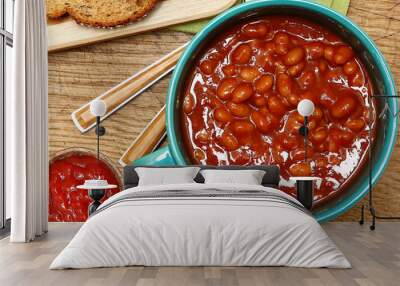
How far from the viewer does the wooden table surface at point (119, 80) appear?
5844 millimetres

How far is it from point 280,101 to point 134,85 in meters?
1.56

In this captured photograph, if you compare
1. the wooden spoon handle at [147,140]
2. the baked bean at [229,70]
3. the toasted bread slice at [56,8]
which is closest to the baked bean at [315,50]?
the baked bean at [229,70]

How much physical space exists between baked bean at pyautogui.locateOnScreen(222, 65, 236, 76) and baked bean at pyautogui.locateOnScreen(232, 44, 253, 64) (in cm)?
8

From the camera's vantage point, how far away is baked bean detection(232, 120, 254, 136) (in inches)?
218

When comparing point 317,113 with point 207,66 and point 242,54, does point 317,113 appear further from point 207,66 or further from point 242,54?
point 207,66

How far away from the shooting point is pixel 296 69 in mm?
5648

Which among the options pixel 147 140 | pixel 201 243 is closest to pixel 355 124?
pixel 147 140

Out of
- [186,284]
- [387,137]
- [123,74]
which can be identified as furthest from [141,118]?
[186,284]

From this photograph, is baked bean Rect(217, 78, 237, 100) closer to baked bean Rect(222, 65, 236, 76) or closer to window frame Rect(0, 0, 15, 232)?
baked bean Rect(222, 65, 236, 76)

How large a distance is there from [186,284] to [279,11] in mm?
3294

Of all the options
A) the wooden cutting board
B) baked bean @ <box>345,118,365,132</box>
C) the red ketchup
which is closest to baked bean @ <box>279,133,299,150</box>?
baked bean @ <box>345,118,365,132</box>

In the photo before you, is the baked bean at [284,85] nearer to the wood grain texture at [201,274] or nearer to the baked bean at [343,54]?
the baked bean at [343,54]

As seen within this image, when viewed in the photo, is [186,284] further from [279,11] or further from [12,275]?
[279,11]

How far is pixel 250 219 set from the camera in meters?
3.73
